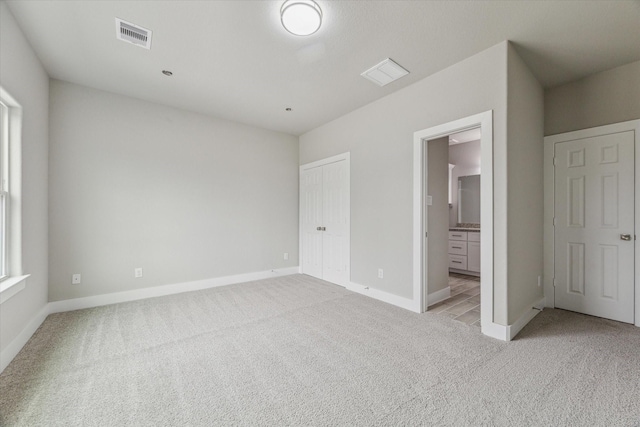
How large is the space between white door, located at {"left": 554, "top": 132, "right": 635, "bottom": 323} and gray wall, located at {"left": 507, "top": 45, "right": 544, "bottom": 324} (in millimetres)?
254

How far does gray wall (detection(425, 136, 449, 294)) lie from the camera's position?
11.4ft

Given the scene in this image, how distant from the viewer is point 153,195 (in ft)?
12.2

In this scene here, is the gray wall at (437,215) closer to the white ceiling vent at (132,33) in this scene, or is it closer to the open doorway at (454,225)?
the open doorway at (454,225)

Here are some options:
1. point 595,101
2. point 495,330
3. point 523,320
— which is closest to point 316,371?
point 495,330

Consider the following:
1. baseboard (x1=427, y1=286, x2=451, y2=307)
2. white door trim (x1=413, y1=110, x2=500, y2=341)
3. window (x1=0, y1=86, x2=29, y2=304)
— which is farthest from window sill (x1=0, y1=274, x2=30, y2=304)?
baseboard (x1=427, y1=286, x2=451, y2=307)

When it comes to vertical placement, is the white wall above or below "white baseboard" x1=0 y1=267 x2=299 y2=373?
above

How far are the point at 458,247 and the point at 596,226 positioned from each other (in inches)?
91.9

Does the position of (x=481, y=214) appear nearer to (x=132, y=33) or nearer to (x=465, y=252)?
(x=465, y=252)

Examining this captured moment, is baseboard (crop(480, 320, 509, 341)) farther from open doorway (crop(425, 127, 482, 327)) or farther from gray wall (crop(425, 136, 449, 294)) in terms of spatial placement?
gray wall (crop(425, 136, 449, 294))

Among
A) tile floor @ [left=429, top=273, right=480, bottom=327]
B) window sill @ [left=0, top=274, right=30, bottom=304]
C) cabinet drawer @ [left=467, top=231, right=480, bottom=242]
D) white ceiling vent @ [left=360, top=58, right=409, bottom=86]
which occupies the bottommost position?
tile floor @ [left=429, top=273, right=480, bottom=327]

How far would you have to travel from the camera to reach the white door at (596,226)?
2805 millimetres

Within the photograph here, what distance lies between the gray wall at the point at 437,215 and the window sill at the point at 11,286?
3913mm

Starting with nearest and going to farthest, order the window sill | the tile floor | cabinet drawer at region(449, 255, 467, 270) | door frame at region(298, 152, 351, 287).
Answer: the window sill < the tile floor < door frame at region(298, 152, 351, 287) < cabinet drawer at region(449, 255, 467, 270)

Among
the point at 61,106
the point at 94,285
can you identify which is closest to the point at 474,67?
the point at 61,106
